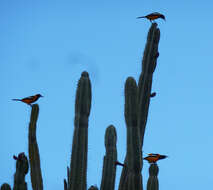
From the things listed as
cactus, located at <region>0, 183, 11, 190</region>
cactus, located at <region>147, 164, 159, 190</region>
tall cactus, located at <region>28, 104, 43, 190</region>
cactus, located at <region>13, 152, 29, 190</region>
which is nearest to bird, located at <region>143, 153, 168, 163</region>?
cactus, located at <region>147, 164, 159, 190</region>

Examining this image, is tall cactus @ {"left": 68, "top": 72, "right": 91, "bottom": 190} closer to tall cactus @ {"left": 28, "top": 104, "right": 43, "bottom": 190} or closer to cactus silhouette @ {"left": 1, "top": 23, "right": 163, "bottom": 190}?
cactus silhouette @ {"left": 1, "top": 23, "right": 163, "bottom": 190}

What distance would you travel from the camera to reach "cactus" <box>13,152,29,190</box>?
838 centimetres

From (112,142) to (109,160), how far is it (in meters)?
0.33

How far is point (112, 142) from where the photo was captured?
28.2ft

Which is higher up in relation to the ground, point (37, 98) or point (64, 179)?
point (37, 98)

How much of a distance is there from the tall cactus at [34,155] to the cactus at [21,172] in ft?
0.82

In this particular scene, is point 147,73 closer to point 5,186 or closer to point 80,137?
point 80,137

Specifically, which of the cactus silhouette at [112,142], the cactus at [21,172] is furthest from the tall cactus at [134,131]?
the cactus at [21,172]

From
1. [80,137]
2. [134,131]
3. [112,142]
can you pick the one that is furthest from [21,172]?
[134,131]

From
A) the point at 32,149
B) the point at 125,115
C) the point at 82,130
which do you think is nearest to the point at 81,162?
the point at 82,130

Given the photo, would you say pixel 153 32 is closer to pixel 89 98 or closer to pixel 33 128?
pixel 89 98

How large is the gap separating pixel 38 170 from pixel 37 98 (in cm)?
133

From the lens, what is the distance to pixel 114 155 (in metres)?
8.52

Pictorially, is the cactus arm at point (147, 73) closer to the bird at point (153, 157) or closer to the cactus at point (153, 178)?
the bird at point (153, 157)
